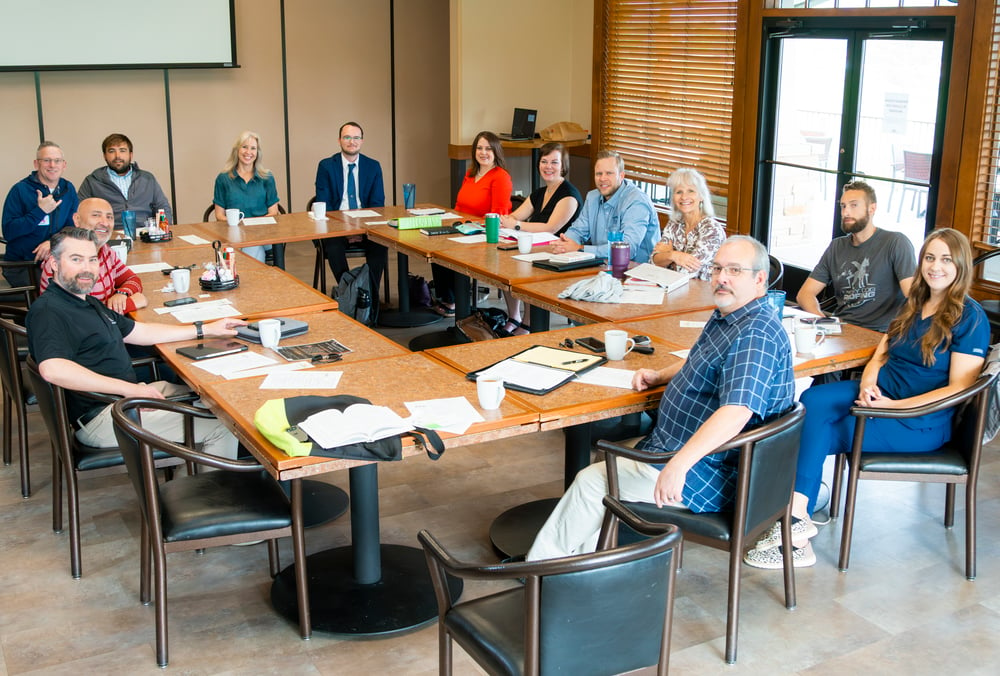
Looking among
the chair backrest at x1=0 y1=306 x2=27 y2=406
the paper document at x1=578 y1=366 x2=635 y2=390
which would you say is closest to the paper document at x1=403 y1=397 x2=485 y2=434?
the paper document at x1=578 y1=366 x2=635 y2=390

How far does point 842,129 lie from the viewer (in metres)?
7.15

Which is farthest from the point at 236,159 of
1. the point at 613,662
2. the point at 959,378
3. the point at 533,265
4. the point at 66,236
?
the point at 613,662

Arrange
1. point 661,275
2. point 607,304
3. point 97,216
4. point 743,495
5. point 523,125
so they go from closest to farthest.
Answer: point 743,495 < point 607,304 < point 661,275 < point 97,216 < point 523,125

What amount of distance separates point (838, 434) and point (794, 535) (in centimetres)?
41

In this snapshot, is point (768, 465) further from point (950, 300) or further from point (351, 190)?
point (351, 190)

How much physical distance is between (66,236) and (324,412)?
58.0 inches

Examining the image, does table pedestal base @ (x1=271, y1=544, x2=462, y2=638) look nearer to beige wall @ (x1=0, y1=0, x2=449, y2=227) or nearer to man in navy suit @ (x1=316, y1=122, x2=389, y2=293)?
man in navy suit @ (x1=316, y1=122, x2=389, y2=293)

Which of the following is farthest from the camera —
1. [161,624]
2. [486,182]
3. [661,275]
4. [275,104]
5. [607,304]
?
[275,104]

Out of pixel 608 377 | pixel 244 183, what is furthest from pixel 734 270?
pixel 244 183

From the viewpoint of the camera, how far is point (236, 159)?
286 inches

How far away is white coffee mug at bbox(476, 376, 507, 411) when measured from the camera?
3166 mm

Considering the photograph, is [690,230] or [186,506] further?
[690,230]

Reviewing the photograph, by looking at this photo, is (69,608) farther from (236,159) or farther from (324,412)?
(236,159)

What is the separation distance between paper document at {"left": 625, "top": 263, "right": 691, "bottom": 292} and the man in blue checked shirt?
153 centimetres
